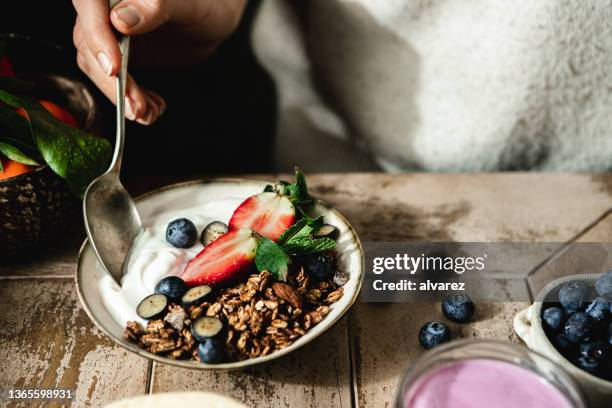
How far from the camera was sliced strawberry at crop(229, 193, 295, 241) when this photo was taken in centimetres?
75

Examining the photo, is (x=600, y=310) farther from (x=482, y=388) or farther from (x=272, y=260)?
(x=272, y=260)

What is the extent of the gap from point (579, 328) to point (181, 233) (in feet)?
1.56

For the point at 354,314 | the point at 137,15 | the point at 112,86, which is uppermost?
the point at 137,15

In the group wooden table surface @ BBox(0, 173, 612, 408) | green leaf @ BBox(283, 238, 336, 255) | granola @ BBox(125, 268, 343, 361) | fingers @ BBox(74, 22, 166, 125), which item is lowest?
wooden table surface @ BBox(0, 173, 612, 408)

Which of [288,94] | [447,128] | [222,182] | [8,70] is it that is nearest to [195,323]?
[222,182]

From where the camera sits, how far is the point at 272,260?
0.68m

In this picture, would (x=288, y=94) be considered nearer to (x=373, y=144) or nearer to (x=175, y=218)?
(x=373, y=144)

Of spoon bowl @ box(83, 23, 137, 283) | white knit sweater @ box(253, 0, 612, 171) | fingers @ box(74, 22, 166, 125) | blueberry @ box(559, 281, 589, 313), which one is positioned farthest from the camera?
white knit sweater @ box(253, 0, 612, 171)

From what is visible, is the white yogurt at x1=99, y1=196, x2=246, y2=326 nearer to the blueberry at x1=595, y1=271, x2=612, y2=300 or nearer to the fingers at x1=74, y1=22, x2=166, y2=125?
the fingers at x1=74, y1=22, x2=166, y2=125

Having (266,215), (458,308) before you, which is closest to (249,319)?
(266,215)

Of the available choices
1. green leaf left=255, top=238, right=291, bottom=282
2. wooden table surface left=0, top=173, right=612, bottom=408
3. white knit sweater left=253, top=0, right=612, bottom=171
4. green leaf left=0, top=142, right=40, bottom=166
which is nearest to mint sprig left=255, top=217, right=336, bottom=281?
green leaf left=255, top=238, right=291, bottom=282

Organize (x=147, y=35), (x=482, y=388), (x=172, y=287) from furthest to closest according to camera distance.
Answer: (x=147, y=35) → (x=172, y=287) → (x=482, y=388)

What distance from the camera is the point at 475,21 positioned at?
41.8 inches

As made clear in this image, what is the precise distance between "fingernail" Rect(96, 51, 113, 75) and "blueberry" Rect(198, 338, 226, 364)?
0.41 meters
